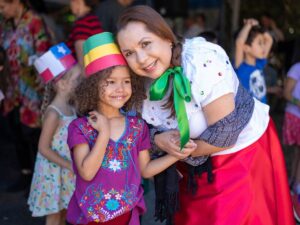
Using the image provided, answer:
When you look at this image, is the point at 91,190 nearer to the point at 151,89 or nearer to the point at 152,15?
the point at 151,89

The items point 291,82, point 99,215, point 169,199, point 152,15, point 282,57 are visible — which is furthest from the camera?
point 282,57

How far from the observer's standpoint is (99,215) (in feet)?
6.73

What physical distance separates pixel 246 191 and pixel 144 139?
493 millimetres

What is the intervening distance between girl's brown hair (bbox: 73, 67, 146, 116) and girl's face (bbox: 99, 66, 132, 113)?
0.01 meters

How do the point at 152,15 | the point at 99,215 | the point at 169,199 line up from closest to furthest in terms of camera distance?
the point at 152,15
the point at 99,215
the point at 169,199

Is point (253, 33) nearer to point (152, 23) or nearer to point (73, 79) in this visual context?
point (73, 79)

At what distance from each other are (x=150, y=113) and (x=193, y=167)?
31cm

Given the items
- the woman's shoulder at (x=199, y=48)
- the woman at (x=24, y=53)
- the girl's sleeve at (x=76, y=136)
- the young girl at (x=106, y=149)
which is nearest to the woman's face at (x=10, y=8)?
the woman at (x=24, y=53)

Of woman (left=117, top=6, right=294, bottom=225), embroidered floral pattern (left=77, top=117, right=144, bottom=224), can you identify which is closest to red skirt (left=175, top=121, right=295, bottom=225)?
woman (left=117, top=6, right=294, bottom=225)

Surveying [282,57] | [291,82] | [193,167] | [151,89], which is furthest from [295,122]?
[282,57]

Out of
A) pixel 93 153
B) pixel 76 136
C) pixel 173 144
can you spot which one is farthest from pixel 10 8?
pixel 173 144

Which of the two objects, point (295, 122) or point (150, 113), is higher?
point (150, 113)

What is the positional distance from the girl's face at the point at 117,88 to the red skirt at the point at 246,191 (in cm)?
48

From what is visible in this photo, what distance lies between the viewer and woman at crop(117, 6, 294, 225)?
193 centimetres
